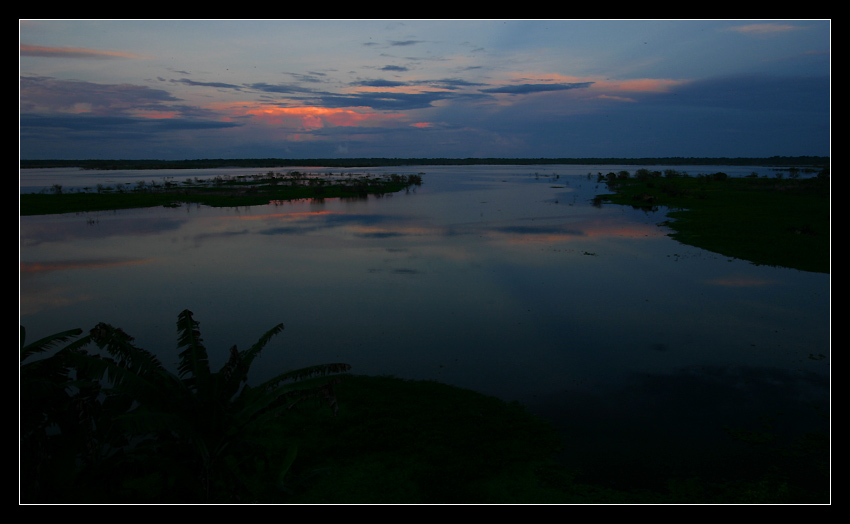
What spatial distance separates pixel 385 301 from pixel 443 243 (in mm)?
13056

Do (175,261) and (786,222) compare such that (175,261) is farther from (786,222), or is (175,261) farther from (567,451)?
(786,222)

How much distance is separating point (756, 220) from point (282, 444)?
39.4 metres

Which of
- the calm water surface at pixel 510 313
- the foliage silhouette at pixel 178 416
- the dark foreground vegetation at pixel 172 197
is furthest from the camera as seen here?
the dark foreground vegetation at pixel 172 197

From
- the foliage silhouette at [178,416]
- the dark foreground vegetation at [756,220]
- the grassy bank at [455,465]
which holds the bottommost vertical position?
the grassy bank at [455,465]

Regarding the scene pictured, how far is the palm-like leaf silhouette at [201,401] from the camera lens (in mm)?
6496

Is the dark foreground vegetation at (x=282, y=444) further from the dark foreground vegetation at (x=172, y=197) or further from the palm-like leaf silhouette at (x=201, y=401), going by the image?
the dark foreground vegetation at (x=172, y=197)

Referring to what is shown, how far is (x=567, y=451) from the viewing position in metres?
9.48

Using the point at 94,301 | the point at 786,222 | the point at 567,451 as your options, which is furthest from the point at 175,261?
the point at 786,222

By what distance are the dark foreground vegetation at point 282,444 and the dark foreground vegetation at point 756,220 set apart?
2017 cm

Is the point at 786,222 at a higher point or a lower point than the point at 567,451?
higher

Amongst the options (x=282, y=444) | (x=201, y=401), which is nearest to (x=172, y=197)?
(x=282, y=444)

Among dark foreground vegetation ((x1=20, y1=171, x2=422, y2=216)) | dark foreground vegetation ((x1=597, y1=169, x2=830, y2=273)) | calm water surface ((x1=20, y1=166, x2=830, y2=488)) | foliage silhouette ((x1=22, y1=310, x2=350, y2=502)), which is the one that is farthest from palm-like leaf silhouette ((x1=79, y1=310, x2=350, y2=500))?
dark foreground vegetation ((x1=20, y1=171, x2=422, y2=216))

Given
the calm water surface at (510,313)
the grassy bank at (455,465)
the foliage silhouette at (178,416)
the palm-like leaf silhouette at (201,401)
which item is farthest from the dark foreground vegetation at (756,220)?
the foliage silhouette at (178,416)

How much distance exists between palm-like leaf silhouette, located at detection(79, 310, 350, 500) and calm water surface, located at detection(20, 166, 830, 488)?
18.6ft
